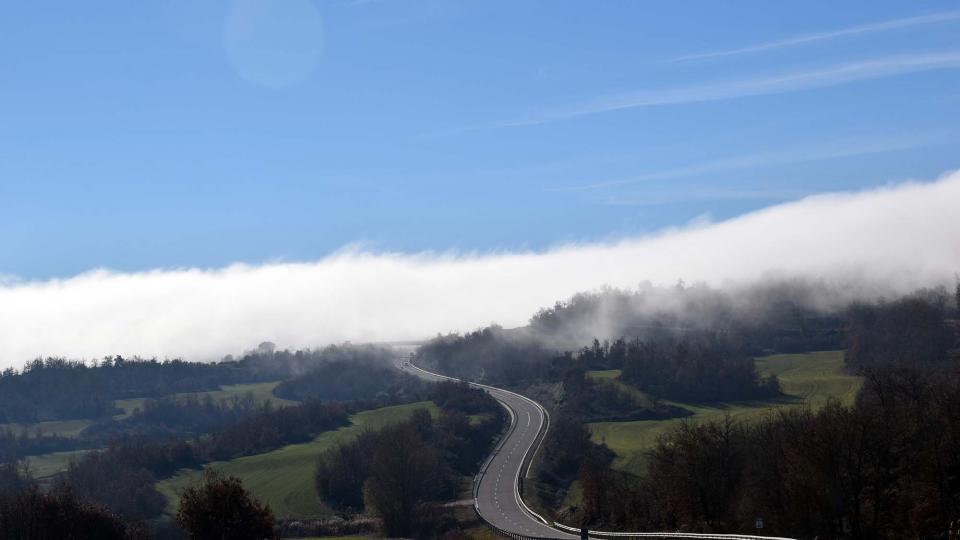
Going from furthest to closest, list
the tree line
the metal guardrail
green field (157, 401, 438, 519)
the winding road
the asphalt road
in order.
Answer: green field (157, 401, 438, 519)
the tree line
the asphalt road
the winding road
the metal guardrail

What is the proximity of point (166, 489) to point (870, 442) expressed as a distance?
133 metres

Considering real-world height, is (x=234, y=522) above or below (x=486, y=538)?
above

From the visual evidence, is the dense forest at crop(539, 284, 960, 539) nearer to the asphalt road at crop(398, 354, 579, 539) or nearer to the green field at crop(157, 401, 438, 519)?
the asphalt road at crop(398, 354, 579, 539)

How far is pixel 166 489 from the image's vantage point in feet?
583

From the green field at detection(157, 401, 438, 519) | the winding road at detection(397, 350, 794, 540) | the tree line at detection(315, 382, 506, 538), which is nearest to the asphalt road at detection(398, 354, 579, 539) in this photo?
the winding road at detection(397, 350, 794, 540)

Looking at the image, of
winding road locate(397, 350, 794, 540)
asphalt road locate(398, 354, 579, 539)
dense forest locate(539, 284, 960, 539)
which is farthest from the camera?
asphalt road locate(398, 354, 579, 539)

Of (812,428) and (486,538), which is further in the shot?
(486,538)

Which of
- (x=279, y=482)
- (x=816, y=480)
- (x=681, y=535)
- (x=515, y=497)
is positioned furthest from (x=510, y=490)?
(x=681, y=535)

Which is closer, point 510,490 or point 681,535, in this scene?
point 681,535

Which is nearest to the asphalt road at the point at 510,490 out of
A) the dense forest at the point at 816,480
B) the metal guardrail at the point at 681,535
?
the dense forest at the point at 816,480

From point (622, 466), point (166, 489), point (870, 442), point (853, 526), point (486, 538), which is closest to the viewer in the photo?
point (853, 526)

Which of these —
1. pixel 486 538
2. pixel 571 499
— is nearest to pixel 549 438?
pixel 571 499

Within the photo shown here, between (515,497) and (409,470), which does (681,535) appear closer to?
(409,470)

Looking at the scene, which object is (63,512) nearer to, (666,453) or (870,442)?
(666,453)
